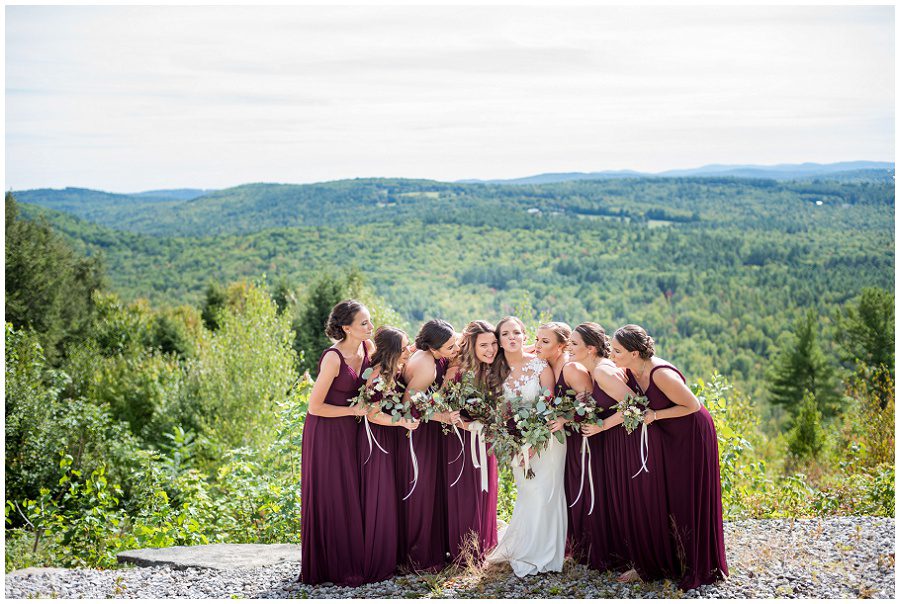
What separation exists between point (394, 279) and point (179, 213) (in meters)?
37.5

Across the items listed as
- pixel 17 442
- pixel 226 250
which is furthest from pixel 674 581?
pixel 226 250

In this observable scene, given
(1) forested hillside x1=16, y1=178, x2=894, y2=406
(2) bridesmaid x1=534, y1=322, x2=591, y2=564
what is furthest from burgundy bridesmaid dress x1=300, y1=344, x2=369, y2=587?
(1) forested hillside x1=16, y1=178, x2=894, y2=406

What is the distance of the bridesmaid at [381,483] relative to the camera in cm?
721

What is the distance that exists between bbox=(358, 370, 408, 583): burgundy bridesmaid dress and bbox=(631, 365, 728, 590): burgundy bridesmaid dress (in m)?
2.08

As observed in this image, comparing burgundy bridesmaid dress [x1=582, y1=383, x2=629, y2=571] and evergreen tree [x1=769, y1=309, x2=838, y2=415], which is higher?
burgundy bridesmaid dress [x1=582, y1=383, x2=629, y2=571]

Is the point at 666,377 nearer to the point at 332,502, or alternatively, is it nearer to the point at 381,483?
the point at 381,483

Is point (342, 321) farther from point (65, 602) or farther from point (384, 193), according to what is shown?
point (384, 193)

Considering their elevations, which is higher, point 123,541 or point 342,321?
point 342,321

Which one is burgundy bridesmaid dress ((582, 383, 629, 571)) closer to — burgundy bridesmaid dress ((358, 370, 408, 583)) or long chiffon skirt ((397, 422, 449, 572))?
long chiffon skirt ((397, 422, 449, 572))

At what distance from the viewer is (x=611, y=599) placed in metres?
6.59

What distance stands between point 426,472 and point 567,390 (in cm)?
144

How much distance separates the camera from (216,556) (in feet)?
27.0

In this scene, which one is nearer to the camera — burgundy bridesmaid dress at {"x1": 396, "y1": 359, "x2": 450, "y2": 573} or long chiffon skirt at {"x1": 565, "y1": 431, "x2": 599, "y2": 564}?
long chiffon skirt at {"x1": 565, "y1": 431, "x2": 599, "y2": 564}

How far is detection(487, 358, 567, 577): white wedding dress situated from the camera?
281 inches
